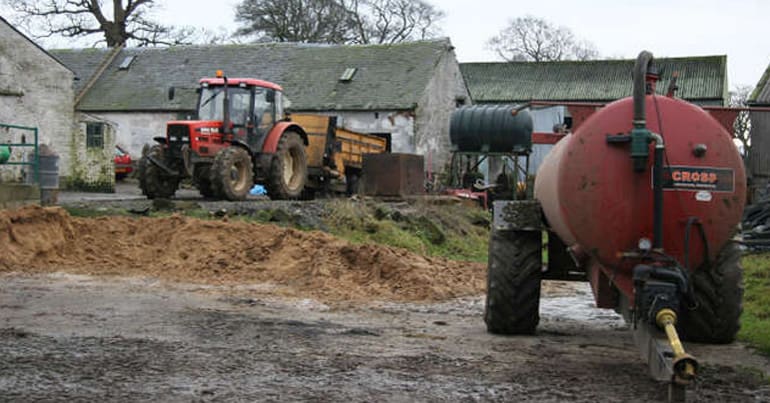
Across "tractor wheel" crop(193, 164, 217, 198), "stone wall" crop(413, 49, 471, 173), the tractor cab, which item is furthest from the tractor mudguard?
"stone wall" crop(413, 49, 471, 173)

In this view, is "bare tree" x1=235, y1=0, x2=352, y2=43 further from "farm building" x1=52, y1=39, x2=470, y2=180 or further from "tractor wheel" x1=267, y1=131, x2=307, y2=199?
"tractor wheel" x1=267, y1=131, x2=307, y2=199

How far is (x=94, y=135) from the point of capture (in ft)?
106

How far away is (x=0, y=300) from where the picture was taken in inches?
427

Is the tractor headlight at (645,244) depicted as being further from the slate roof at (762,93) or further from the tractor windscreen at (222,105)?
the slate roof at (762,93)

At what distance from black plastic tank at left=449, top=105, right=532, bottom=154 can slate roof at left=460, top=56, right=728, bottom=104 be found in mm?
22955

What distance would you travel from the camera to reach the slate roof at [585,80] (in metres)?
56.7

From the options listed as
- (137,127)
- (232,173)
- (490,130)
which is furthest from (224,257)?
(137,127)

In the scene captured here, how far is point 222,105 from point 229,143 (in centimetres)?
88

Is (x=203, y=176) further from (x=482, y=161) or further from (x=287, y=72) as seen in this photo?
(x=287, y=72)

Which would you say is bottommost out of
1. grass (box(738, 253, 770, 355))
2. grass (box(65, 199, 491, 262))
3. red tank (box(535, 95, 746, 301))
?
grass (box(738, 253, 770, 355))

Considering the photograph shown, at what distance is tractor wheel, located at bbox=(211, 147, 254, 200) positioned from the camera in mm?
20562

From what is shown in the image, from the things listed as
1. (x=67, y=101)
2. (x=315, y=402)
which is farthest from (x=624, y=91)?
(x=315, y=402)

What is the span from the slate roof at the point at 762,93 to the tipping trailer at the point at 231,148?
11.0m

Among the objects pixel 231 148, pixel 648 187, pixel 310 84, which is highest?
pixel 310 84
